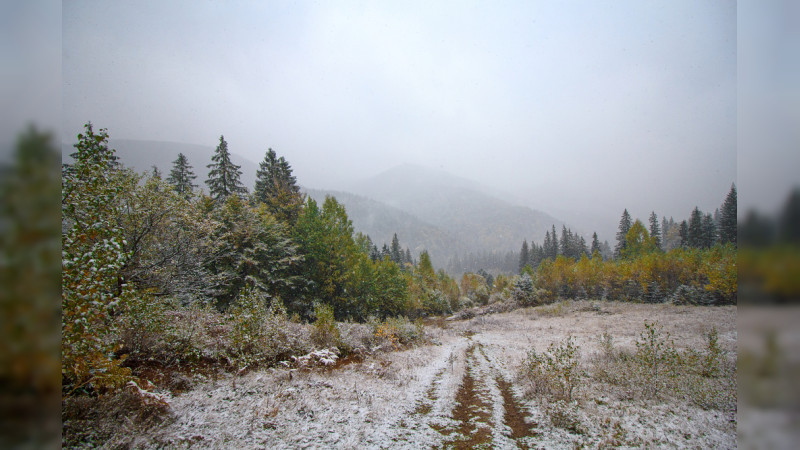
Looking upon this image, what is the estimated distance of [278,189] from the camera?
88.1 ft

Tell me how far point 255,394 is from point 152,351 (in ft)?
11.8

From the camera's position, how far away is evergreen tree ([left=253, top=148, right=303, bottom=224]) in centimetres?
2659

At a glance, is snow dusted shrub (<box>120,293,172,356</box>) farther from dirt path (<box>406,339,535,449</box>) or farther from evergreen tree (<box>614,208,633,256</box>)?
evergreen tree (<box>614,208,633,256</box>)

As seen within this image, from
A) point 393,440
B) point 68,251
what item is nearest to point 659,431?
point 393,440

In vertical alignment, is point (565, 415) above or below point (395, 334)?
above

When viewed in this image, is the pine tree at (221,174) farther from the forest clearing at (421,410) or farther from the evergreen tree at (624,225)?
the evergreen tree at (624,225)

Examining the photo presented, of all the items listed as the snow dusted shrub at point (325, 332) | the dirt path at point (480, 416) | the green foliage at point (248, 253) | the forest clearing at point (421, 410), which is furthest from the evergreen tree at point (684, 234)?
the green foliage at point (248, 253)

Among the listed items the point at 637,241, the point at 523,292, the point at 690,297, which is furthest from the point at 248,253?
the point at 637,241

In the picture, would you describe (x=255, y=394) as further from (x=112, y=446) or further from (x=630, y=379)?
(x=630, y=379)

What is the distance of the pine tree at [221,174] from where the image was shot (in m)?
25.5

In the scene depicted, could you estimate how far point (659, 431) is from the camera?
20.2 feet

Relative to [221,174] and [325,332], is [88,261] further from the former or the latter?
[221,174]


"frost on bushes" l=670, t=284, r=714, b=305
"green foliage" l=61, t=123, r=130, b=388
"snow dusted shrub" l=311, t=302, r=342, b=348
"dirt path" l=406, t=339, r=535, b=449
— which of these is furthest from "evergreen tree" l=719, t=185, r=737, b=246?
"frost on bushes" l=670, t=284, r=714, b=305

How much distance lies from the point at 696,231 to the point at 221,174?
7846cm
